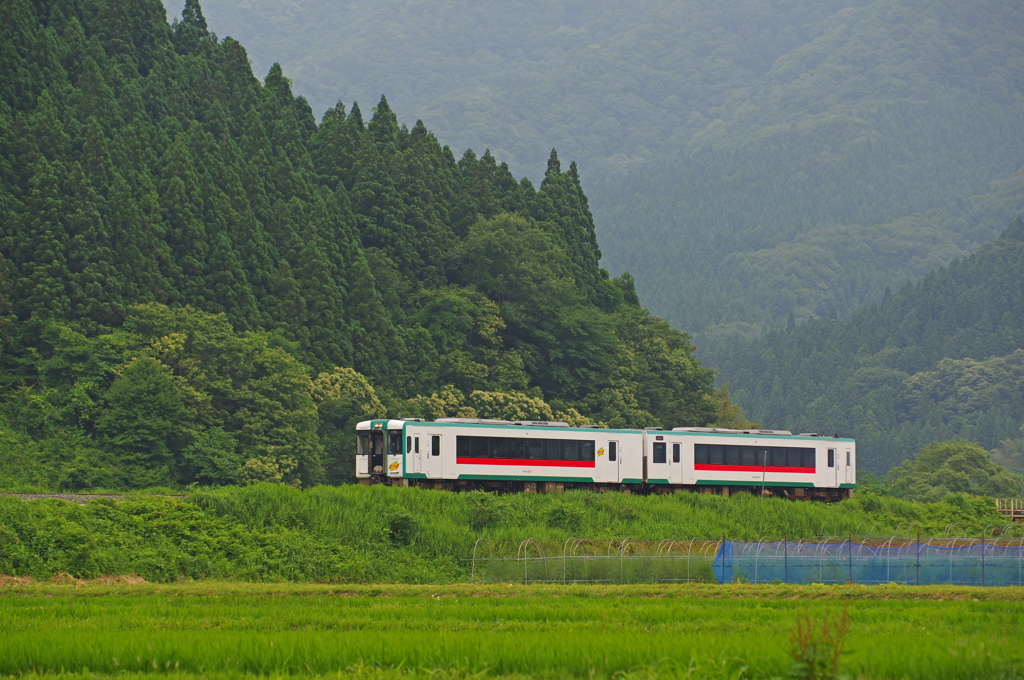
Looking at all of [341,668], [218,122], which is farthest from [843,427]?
[341,668]

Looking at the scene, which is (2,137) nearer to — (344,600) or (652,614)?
(344,600)

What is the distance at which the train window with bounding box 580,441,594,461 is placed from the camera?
164ft

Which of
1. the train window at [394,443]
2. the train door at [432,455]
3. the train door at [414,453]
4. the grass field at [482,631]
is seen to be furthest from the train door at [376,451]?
the grass field at [482,631]

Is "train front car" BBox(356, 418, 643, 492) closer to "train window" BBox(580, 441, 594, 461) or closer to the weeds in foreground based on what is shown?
"train window" BBox(580, 441, 594, 461)

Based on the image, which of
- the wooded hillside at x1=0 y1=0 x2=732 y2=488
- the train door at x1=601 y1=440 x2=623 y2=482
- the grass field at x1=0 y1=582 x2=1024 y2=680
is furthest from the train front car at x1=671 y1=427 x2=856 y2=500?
the grass field at x1=0 y1=582 x2=1024 y2=680

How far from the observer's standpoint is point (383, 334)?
242ft

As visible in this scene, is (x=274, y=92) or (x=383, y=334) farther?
(x=274, y=92)

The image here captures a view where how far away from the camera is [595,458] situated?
50031 mm

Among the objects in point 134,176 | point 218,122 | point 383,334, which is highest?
point 218,122

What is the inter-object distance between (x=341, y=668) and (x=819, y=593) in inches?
606

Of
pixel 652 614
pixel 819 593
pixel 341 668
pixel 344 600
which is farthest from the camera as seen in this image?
pixel 819 593

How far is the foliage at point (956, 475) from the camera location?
3585 inches

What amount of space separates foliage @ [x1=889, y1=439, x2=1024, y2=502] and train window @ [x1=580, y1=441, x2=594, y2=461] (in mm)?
45847

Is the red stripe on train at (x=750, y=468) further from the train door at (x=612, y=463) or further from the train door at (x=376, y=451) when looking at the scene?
the train door at (x=376, y=451)
